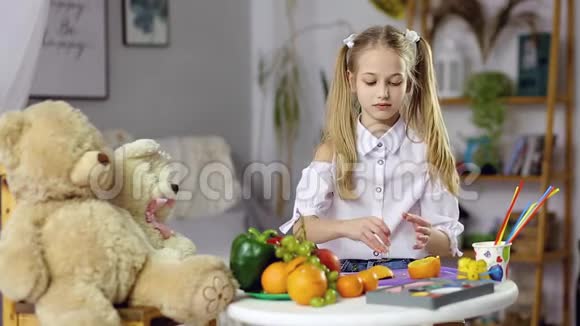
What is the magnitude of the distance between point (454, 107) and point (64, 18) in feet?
6.39

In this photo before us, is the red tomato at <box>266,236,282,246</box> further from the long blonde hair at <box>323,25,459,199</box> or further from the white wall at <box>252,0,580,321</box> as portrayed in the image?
the white wall at <box>252,0,580,321</box>

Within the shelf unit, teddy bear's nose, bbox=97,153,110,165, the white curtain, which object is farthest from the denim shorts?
the shelf unit

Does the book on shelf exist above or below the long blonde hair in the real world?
below

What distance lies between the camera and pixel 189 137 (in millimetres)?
4172

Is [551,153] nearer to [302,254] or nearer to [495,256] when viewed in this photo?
[495,256]

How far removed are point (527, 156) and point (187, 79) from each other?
1753 mm

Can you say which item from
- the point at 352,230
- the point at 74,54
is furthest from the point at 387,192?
the point at 74,54

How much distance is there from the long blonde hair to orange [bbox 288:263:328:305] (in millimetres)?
534

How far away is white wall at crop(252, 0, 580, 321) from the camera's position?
A: 13.6 feet

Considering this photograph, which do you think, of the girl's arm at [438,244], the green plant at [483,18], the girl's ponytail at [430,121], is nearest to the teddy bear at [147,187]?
the girl's arm at [438,244]

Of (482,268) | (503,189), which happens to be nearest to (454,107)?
(503,189)

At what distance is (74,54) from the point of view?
385 centimetres

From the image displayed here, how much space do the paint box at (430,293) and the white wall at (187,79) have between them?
2709 millimetres

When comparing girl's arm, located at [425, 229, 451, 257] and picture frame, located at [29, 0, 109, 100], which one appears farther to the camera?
picture frame, located at [29, 0, 109, 100]
